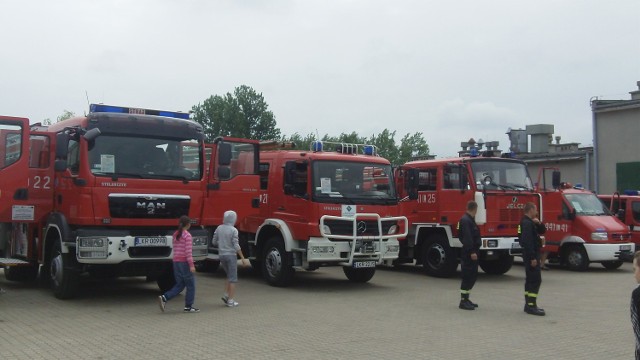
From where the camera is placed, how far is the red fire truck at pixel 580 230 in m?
16.9

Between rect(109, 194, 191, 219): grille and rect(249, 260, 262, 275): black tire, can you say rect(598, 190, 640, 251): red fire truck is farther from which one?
rect(109, 194, 191, 219): grille

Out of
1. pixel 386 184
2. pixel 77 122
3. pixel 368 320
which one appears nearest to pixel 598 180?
pixel 386 184

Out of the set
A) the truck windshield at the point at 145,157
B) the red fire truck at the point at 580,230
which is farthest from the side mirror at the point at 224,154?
the red fire truck at the point at 580,230

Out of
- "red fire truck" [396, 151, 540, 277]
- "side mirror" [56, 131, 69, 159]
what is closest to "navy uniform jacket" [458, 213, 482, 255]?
"red fire truck" [396, 151, 540, 277]

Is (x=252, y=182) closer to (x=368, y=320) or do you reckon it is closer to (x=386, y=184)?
(x=386, y=184)

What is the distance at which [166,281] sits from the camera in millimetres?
12469

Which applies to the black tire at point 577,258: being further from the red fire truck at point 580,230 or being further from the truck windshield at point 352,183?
the truck windshield at point 352,183

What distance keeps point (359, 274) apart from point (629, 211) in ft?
33.4

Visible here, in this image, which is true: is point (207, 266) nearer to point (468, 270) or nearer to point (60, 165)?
point (60, 165)

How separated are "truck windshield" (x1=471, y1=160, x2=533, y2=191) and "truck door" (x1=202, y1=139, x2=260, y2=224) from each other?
5.09m

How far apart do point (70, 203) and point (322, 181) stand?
15.5 feet

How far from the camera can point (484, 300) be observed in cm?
1198

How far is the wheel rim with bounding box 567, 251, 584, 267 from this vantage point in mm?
17297

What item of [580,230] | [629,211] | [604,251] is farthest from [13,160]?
[629,211]
